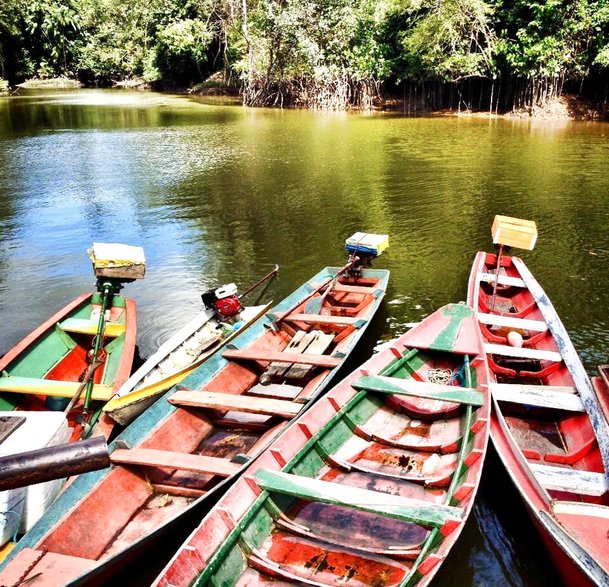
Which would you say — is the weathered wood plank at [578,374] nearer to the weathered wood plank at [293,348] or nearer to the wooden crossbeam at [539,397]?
the wooden crossbeam at [539,397]

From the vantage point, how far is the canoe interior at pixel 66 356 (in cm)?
Answer: 621

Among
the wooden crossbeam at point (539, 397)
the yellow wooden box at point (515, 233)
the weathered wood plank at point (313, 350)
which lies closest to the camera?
the wooden crossbeam at point (539, 397)

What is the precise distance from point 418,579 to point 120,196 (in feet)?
50.1

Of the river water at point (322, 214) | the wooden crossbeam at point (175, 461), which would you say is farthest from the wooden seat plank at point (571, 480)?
the wooden crossbeam at point (175, 461)

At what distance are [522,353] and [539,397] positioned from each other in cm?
114

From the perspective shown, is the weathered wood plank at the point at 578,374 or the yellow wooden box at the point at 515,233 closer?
the weathered wood plank at the point at 578,374

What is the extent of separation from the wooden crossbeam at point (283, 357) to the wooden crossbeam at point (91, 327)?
1.89m

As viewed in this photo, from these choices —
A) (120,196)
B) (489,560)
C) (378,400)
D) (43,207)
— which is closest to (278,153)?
(120,196)

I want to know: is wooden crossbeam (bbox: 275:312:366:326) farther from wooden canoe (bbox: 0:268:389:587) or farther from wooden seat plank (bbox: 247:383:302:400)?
wooden seat plank (bbox: 247:383:302:400)

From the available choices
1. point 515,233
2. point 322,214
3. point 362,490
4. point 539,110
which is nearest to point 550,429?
point 362,490

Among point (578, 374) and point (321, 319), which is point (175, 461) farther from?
point (578, 374)

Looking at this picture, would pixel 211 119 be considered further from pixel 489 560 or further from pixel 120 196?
pixel 489 560

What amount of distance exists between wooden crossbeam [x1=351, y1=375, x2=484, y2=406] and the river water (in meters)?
0.90

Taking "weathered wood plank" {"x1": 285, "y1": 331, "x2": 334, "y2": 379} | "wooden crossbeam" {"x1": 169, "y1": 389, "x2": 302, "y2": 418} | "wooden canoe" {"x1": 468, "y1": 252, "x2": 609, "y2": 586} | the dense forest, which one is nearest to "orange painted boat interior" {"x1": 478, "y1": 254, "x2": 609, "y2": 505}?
"wooden canoe" {"x1": 468, "y1": 252, "x2": 609, "y2": 586}
